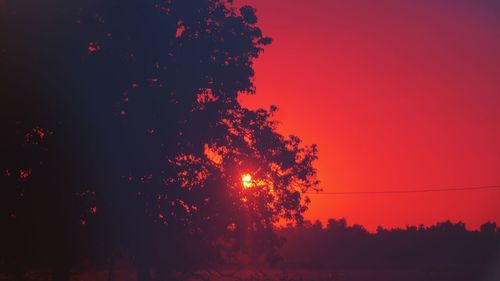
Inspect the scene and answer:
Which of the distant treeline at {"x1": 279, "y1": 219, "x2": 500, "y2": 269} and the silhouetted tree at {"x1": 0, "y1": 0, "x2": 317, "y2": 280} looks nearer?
the silhouetted tree at {"x1": 0, "y1": 0, "x2": 317, "y2": 280}

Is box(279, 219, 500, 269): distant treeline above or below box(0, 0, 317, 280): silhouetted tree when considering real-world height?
above

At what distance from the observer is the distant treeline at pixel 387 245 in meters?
93.6

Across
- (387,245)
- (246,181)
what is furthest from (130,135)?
(387,245)

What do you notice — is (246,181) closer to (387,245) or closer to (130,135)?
(130,135)

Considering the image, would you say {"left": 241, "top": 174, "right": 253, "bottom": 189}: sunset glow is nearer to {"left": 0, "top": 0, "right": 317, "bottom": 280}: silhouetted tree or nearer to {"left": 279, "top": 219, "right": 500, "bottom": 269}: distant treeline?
{"left": 0, "top": 0, "right": 317, "bottom": 280}: silhouetted tree

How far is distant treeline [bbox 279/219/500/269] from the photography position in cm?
9362

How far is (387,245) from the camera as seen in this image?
10244 centimetres

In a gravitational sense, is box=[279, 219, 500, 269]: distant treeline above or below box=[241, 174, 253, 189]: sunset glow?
above

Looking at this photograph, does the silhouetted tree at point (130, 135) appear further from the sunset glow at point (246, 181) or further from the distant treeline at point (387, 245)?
the distant treeline at point (387, 245)

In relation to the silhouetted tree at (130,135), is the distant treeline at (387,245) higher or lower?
higher

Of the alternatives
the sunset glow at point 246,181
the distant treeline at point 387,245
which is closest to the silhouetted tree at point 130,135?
the sunset glow at point 246,181

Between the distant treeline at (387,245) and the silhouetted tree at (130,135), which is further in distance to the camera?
the distant treeline at (387,245)

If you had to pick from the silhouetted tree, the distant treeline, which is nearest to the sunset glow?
the silhouetted tree

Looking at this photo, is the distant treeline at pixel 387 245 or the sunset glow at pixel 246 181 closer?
the sunset glow at pixel 246 181
